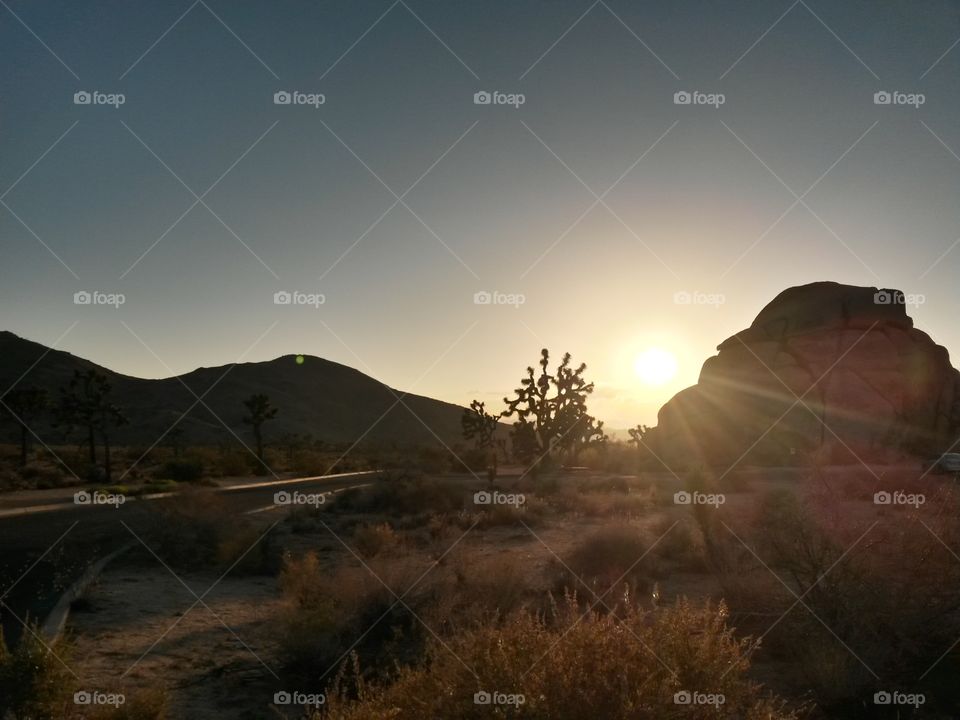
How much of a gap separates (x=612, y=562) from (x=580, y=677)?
339 inches

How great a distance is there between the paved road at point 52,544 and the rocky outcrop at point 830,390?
28.7 metres

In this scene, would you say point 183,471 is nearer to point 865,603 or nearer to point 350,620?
point 350,620

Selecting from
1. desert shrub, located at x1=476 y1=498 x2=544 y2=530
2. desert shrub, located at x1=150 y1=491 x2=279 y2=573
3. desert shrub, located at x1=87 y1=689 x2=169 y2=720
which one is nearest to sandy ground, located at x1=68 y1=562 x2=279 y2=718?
desert shrub, located at x1=87 y1=689 x2=169 y2=720

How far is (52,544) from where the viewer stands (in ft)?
44.5

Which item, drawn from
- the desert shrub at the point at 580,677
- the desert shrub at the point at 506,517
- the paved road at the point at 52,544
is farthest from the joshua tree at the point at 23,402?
the desert shrub at the point at 580,677

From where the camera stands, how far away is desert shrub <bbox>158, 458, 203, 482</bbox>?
3750cm

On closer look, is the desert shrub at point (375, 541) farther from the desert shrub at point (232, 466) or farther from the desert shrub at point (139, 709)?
the desert shrub at point (232, 466)

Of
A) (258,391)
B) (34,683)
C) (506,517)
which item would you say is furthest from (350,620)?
(258,391)

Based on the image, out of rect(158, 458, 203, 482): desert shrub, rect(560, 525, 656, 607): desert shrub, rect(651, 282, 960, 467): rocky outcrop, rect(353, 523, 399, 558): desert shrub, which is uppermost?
rect(651, 282, 960, 467): rocky outcrop

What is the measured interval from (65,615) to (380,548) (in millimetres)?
6238

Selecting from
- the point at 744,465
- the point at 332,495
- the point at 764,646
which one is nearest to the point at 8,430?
the point at 332,495

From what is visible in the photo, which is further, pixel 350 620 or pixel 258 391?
pixel 258 391

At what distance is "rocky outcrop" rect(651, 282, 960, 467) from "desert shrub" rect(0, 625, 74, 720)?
119 ft

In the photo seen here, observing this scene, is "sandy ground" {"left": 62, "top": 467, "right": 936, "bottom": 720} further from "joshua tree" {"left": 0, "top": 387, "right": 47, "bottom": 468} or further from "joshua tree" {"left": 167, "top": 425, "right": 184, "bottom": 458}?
"joshua tree" {"left": 0, "top": 387, "right": 47, "bottom": 468}
